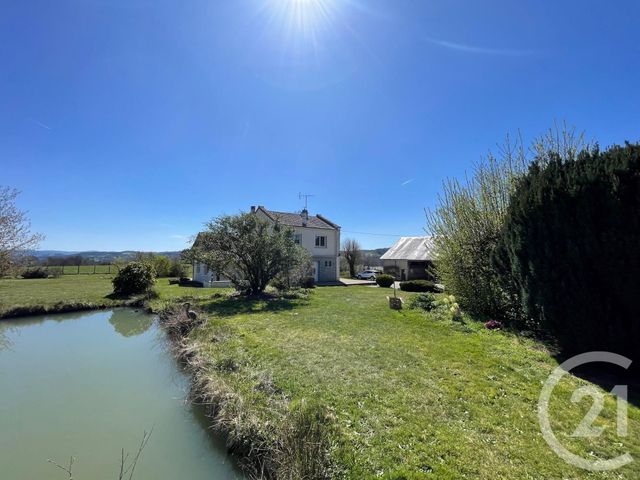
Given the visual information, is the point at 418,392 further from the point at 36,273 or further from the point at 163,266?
the point at 36,273

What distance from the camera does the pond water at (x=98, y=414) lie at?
3.90 metres

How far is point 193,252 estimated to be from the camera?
51.8 feet

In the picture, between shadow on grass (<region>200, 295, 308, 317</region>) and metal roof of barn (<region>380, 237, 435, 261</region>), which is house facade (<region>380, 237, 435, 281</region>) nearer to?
metal roof of barn (<region>380, 237, 435, 261</region>)

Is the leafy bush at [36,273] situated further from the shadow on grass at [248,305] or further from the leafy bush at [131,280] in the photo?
the shadow on grass at [248,305]

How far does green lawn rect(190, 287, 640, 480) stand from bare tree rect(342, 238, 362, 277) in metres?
30.0

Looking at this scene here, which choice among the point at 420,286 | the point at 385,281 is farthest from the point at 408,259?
the point at 420,286

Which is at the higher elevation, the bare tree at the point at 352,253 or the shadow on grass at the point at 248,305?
the bare tree at the point at 352,253

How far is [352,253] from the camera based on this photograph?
132 feet

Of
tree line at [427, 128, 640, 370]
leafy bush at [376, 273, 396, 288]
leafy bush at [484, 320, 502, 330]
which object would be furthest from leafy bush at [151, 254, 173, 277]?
tree line at [427, 128, 640, 370]

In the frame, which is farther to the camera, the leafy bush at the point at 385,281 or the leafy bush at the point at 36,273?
the leafy bush at the point at 36,273

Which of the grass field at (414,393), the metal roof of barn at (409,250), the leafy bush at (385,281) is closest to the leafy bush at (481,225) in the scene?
the grass field at (414,393)

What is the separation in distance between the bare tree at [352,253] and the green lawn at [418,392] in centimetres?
2999

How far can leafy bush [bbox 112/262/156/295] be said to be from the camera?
1795 cm

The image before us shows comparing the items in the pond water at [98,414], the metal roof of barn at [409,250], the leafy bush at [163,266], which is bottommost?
the pond water at [98,414]
